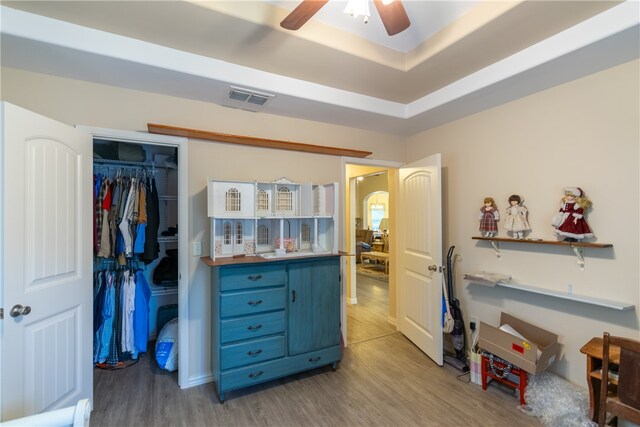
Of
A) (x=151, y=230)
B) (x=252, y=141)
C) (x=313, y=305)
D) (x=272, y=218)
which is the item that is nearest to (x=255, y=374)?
(x=313, y=305)

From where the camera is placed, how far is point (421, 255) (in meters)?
3.13

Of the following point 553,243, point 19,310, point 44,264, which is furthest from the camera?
point 553,243

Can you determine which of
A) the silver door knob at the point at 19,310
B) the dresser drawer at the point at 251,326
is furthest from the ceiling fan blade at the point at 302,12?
the silver door knob at the point at 19,310

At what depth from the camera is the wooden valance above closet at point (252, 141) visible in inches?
90.0

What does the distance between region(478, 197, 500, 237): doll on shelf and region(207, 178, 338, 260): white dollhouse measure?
1.37 m

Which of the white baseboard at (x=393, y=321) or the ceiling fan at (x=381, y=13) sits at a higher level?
the ceiling fan at (x=381, y=13)

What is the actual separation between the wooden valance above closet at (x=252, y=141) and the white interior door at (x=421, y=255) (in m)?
0.63

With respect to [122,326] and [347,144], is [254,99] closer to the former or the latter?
[347,144]

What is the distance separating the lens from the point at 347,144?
3299 millimetres

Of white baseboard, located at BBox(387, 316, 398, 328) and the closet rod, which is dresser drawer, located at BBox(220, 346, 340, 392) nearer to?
white baseboard, located at BBox(387, 316, 398, 328)

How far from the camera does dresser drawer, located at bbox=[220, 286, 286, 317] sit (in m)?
2.25

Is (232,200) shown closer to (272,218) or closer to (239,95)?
(272,218)

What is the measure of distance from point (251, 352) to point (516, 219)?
2.43 m

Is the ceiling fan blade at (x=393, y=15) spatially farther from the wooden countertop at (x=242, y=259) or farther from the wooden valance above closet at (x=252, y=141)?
the wooden countertop at (x=242, y=259)
